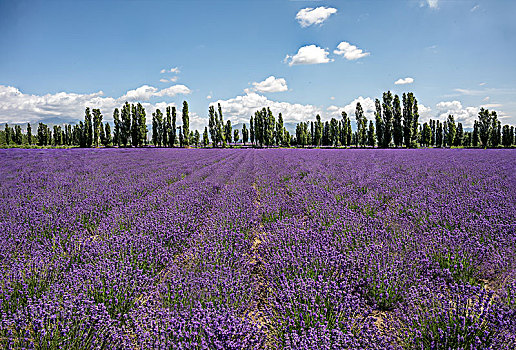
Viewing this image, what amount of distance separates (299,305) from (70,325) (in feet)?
4.77

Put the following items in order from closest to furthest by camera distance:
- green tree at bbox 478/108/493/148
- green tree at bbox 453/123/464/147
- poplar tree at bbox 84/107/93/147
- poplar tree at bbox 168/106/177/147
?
green tree at bbox 478/108/493/148 < poplar tree at bbox 84/107/93/147 < poplar tree at bbox 168/106/177/147 < green tree at bbox 453/123/464/147

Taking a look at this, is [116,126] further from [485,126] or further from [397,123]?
[485,126]

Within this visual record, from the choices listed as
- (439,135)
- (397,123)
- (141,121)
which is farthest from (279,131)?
(439,135)

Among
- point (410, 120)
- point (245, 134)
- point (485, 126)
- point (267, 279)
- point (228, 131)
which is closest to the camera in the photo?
point (267, 279)

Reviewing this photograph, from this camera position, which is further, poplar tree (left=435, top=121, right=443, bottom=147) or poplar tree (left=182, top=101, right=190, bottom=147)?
poplar tree (left=435, top=121, right=443, bottom=147)

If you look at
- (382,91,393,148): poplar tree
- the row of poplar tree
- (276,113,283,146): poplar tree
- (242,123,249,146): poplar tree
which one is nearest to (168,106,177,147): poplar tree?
the row of poplar tree

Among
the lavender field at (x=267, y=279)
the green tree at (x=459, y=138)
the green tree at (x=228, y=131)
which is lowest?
the lavender field at (x=267, y=279)

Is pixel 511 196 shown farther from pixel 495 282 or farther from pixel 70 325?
pixel 70 325

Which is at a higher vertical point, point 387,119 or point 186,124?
point 186,124

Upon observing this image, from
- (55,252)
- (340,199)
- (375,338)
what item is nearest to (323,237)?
(375,338)

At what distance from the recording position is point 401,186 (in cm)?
543

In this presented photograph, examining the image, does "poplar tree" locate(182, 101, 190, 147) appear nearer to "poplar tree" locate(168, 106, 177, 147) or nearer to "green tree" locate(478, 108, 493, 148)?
"poplar tree" locate(168, 106, 177, 147)

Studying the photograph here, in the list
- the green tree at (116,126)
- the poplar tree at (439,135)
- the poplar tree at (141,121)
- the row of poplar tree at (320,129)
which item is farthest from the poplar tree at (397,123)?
the green tree at (116,126)

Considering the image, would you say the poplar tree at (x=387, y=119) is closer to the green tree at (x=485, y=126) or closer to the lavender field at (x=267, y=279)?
the green tree at (x=485, y=126)
